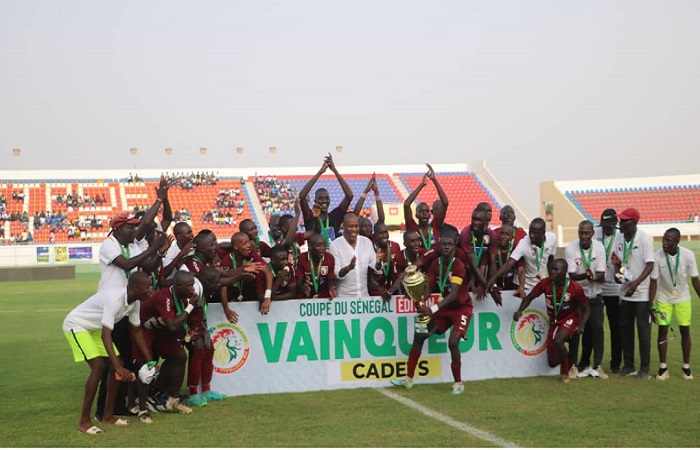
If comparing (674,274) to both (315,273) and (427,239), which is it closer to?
(427,239)

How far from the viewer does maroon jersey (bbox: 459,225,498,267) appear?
10.8 meters

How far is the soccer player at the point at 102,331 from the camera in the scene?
8109mm

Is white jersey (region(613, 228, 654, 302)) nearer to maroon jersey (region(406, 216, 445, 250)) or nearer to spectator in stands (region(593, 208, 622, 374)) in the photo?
spectator in stands (region(593, 208, 622, 374))

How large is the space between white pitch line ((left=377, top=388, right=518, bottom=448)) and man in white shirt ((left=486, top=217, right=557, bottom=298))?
78.9 inches

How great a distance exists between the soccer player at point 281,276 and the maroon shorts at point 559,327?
3332 millimetres

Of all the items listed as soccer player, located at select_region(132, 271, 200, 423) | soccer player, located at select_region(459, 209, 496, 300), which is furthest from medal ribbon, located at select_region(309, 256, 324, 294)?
soccer player, located at select_region(459, 209, 496, 300)

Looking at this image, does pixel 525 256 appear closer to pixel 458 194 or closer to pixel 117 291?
pixel 117 291

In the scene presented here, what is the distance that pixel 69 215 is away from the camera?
5794 cm

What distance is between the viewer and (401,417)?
8.47 meters

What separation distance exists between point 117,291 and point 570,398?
16.4 feet

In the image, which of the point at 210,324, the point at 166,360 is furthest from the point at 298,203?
the point at 166,360

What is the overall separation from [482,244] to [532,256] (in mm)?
656

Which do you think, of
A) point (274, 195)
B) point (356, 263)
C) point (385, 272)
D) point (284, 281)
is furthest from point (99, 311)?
point (274, 195)

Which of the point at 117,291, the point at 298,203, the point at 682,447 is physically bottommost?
the point at 682,447
